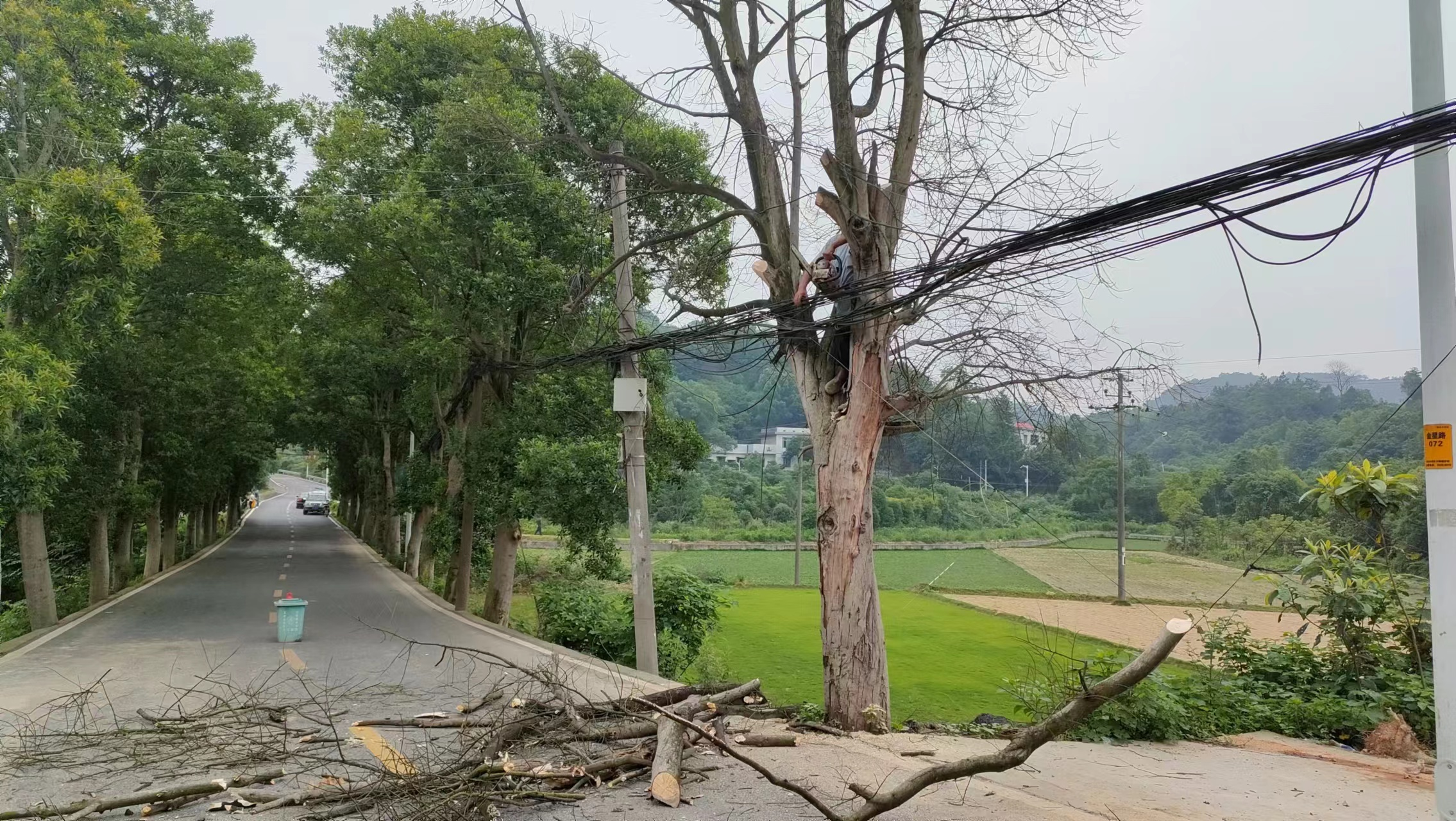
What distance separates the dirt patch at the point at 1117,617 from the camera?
2331 centimetres


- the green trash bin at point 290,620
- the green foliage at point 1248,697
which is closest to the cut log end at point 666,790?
the green foliage at point 1248,697

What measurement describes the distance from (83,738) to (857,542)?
281 inches

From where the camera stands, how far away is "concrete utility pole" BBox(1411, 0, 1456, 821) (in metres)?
4.93

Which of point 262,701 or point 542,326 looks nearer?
→ point 262,701

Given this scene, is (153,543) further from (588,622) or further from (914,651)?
(914,651)

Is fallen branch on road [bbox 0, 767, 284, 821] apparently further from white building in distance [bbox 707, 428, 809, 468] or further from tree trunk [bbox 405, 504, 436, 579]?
tree trunk [bbox 405, 504, 436, 579]

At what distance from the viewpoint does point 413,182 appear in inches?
622

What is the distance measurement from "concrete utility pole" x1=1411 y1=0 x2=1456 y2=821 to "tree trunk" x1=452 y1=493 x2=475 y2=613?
17.6 meters

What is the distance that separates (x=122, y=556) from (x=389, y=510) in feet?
27.9

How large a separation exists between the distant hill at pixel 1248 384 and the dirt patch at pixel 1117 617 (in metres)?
5.48

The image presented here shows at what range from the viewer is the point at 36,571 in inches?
642

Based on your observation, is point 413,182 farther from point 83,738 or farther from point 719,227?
point 83,738

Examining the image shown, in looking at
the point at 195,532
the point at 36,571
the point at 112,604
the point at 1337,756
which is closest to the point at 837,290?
the point at 1337,756

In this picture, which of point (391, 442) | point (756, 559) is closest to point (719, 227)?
point (391, 442)
